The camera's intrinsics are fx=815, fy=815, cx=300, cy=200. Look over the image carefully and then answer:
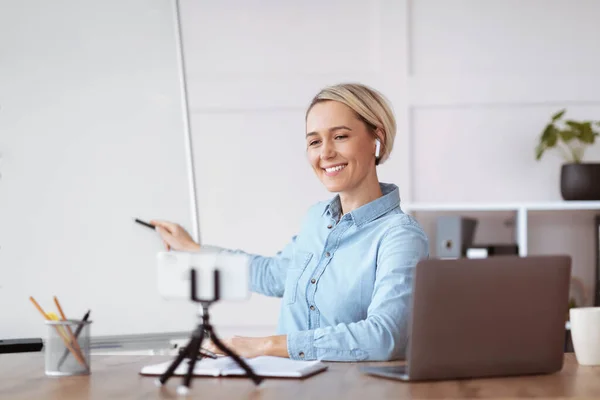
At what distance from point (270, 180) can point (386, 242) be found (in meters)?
1.76

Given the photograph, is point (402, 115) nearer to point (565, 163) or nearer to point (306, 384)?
point (565, 163)

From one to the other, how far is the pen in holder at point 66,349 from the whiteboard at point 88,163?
972 millimetres

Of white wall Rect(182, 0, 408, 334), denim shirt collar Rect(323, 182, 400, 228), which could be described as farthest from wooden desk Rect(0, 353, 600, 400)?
white wall Rect(182, 0, 408, 334)

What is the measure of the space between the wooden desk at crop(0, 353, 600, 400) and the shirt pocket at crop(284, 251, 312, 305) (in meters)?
0.71

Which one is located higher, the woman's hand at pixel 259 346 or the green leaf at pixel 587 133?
the green leaf at pixel 587 133

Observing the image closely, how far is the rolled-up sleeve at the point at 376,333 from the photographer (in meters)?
1.64

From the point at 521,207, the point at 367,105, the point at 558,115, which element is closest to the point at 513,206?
the point at 521,207

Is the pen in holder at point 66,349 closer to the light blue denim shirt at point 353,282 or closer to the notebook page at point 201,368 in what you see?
the notebook page at point 201,368

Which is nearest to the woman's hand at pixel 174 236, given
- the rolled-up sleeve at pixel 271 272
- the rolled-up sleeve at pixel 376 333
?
the rolled-up sleeve at pixel 271 272

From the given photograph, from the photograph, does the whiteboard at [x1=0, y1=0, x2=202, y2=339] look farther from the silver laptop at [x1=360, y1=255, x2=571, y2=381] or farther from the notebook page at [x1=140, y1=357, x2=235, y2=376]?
the silver laptop at [x1=360, y1=255, x2=571, y2=381]

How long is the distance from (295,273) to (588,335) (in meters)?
0.90

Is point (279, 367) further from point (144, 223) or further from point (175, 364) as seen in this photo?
point (144, 223)

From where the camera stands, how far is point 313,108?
2.24 m

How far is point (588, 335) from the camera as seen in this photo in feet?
5.01
